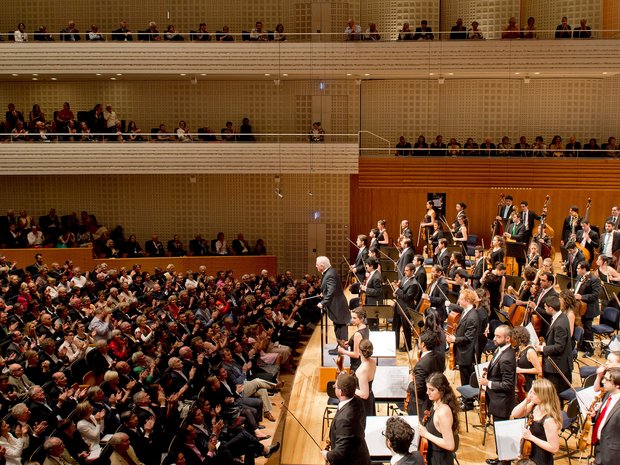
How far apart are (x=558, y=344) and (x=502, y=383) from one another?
1.11 meters

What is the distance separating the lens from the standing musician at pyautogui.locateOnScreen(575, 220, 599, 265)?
44.5ft

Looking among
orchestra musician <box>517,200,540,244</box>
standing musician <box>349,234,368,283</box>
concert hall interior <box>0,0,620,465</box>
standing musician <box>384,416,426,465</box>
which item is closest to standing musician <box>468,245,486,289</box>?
standing musician <box>349,234,368,283</box>

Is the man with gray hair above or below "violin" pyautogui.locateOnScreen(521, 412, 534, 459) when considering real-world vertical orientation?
below

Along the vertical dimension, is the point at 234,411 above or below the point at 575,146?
below

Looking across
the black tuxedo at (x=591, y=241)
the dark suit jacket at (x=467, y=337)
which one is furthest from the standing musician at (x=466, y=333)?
the black tuxedo at (x=591, y=241)

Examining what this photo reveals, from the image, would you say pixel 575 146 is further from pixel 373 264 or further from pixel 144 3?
pixel 144 3

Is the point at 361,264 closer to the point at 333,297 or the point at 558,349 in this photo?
the point at 333,297

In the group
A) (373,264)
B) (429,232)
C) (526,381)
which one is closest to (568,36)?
(429,232)

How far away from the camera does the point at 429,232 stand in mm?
16719

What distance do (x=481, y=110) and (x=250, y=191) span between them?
7344 millimetres

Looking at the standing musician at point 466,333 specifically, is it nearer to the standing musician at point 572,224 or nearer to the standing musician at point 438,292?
the standing musician at point 438,292

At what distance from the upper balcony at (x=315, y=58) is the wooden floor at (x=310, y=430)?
9.54 meters

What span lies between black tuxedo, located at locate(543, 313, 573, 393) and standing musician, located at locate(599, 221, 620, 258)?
587cm

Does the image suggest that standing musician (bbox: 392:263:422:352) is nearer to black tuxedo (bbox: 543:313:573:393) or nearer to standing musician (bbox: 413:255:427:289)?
standing musician (bbox: 413:255:427:289)
